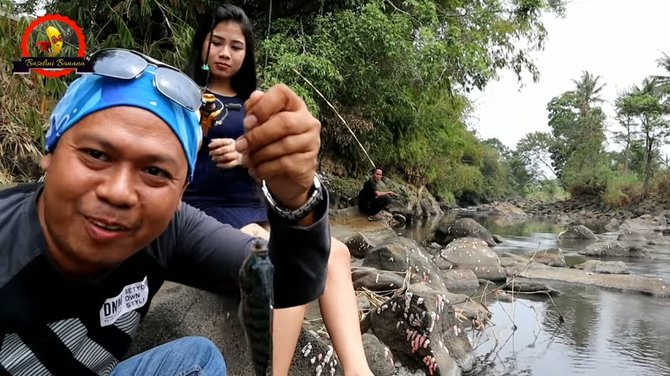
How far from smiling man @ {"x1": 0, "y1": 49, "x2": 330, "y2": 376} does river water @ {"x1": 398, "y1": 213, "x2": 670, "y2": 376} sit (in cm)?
431

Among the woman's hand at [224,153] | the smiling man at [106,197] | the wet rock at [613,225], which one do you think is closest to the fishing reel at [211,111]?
A: the woman's hand at [224,153]

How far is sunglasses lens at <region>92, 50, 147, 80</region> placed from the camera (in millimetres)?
1463

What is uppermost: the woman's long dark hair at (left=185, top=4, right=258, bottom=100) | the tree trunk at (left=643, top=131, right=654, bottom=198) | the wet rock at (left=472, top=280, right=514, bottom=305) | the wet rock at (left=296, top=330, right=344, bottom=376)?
the tree trunk at (left=643, top=131, right=654, bottom=198)

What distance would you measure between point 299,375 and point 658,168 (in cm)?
3911

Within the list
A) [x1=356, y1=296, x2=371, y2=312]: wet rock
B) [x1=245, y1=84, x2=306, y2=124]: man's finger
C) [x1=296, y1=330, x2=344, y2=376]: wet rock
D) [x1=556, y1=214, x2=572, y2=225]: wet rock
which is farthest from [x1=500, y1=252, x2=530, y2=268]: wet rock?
[x1=556, y1=214, x2=572, y2=225]: wet rock

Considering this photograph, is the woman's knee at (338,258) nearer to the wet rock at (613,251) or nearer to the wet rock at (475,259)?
the wet rock at (475,259)

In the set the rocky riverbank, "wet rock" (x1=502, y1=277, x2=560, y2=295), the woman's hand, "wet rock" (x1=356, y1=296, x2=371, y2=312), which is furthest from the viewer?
"wet rock" (x1=502, y1=277, x2=560, y2=295)

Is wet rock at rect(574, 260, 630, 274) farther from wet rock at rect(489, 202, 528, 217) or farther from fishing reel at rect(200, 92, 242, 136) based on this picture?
wet rock at rect(489, 202, 528, 217)

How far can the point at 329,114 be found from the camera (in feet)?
51.5

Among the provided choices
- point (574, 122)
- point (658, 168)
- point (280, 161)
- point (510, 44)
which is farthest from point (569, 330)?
point (574, 122)

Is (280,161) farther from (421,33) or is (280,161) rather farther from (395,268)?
(421,33)

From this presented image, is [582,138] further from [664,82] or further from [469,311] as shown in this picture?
[469,311]

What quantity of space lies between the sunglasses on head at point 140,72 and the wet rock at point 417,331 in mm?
3502

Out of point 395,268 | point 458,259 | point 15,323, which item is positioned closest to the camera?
point 15,323
